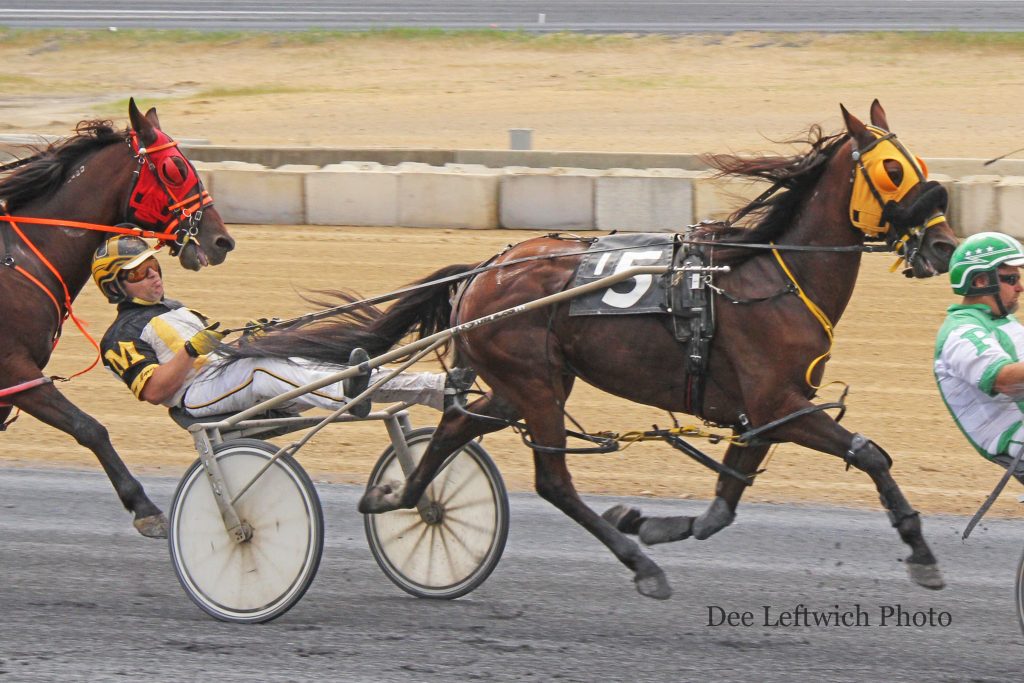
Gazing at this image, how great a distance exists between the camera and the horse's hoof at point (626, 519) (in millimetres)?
5344

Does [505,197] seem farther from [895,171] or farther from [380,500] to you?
[895,171]

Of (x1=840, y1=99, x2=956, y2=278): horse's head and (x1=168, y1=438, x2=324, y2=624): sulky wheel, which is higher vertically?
(x1=840, y1=99, x2=956, y2=278): horse's head

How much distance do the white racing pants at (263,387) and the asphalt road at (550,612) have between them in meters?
0.72

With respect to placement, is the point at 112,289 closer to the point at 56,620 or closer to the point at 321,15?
the point at 56,620

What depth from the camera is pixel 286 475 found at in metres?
5.22

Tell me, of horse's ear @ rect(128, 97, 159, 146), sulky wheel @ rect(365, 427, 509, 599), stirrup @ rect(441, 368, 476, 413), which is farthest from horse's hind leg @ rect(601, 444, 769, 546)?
horse's ear @ rect(128, 97, 159, 146)

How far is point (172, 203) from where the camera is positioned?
5684 mm

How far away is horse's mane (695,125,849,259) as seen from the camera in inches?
197

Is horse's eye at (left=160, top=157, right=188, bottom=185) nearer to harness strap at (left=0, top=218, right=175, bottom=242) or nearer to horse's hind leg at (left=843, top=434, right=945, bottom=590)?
harness strap at (left=0, top=218, right=175, bottom=242)

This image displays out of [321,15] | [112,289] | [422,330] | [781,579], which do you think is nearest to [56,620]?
[112,289]

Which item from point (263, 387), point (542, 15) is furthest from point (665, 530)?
point (542, 15)

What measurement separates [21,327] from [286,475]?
4.08ft

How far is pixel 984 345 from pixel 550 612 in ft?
5.89

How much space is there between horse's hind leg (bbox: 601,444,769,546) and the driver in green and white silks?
0.74m
